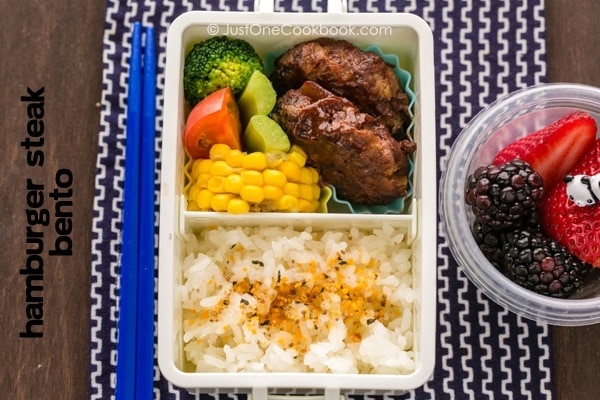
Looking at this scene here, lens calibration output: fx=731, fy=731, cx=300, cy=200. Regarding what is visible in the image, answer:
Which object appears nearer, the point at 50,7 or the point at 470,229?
the point at 470,229

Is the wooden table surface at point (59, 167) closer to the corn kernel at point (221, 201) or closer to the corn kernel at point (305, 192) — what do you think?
the corn kernel at point (221, 201)

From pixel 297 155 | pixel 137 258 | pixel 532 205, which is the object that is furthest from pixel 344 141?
pixel 137 258

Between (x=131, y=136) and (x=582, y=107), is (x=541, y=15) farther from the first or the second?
(x=131, y=136)

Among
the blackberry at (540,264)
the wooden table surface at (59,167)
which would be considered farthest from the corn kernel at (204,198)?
the blackberry at (540,264)

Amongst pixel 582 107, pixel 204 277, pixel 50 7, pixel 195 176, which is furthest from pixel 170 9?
pixel 582 107

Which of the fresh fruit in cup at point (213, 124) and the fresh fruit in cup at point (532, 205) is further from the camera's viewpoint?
the fresh fruit in cup at point (213, 124)

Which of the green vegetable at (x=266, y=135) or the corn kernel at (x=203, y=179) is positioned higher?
the green vegetable at (x=266, y=135)
